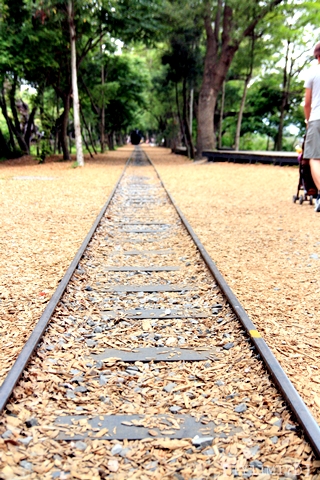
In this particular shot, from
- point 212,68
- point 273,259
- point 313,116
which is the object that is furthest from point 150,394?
point 212,68

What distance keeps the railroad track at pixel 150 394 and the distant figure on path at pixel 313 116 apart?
2.39m

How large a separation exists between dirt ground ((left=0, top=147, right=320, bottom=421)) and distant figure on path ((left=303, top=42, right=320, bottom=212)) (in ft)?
3.75

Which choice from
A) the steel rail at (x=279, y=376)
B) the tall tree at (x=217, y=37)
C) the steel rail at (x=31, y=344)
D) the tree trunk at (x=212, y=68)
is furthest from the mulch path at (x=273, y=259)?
the tree trunk at (x=212, y=68)

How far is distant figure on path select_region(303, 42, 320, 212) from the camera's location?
5262 millimetres

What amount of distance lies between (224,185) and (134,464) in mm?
11190

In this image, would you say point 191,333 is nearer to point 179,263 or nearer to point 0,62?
point 179,263

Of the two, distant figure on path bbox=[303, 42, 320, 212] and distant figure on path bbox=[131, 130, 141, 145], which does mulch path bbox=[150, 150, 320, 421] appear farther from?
distant figure on path bbox=[131, 130, 141, 145]

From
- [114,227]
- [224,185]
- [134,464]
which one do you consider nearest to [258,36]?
[224,185]

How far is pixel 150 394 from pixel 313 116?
14.4 feet

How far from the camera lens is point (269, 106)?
3397 cm

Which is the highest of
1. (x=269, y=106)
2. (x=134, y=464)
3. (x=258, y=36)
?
(x=258, y=36)

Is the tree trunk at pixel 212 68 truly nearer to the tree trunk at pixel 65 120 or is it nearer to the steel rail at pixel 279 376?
the tree trunk at pixel 65 120

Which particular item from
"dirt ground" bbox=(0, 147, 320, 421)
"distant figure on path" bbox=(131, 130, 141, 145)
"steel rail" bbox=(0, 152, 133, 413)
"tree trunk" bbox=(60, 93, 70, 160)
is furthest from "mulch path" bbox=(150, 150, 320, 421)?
"distant figure on path" bbox=(131, 130, 141, 145)

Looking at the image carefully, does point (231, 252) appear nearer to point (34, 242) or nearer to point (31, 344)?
point (34, 242)
